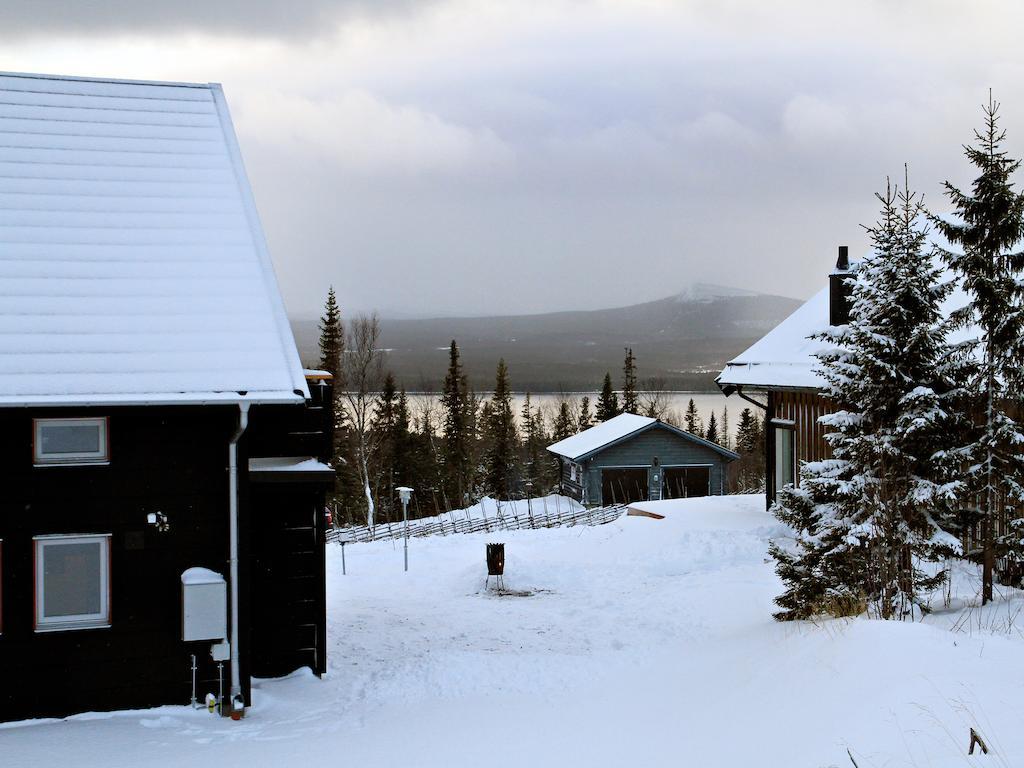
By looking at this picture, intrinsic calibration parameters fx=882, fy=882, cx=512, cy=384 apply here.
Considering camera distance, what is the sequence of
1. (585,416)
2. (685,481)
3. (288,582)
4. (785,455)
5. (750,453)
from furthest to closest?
(750,453), (585,416), (685,481), (785,455), (288,582)

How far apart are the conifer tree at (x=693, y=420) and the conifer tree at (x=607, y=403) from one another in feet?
80.0

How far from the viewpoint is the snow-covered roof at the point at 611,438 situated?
41.5 m

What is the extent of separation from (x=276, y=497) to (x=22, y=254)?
407 cm

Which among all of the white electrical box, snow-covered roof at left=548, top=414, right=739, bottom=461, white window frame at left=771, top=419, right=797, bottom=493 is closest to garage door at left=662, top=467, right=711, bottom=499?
snow-covered roof at left=548, top=414, right=739, bottom=461

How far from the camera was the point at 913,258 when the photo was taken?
36.9 ft

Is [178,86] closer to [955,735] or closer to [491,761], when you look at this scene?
[491,761]

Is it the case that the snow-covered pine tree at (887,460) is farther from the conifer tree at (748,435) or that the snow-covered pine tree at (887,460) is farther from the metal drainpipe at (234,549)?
the conifer tree at (748,435)

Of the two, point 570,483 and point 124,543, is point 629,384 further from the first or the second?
point 124,543

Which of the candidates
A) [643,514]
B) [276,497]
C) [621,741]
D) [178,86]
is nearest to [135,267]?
[276,497]

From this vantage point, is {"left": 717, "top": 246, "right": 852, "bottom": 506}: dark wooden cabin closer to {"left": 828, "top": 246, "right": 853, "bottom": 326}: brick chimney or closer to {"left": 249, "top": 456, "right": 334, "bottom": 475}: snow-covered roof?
{"left": 828, "top": 246, "right": 853, "bottom": 326}: brick chimney

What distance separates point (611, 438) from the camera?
42062 millimetres

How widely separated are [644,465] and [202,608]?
34.6 m

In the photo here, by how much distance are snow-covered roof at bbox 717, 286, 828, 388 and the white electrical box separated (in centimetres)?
1386

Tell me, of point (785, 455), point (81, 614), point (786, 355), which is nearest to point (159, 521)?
point (81, 614)
